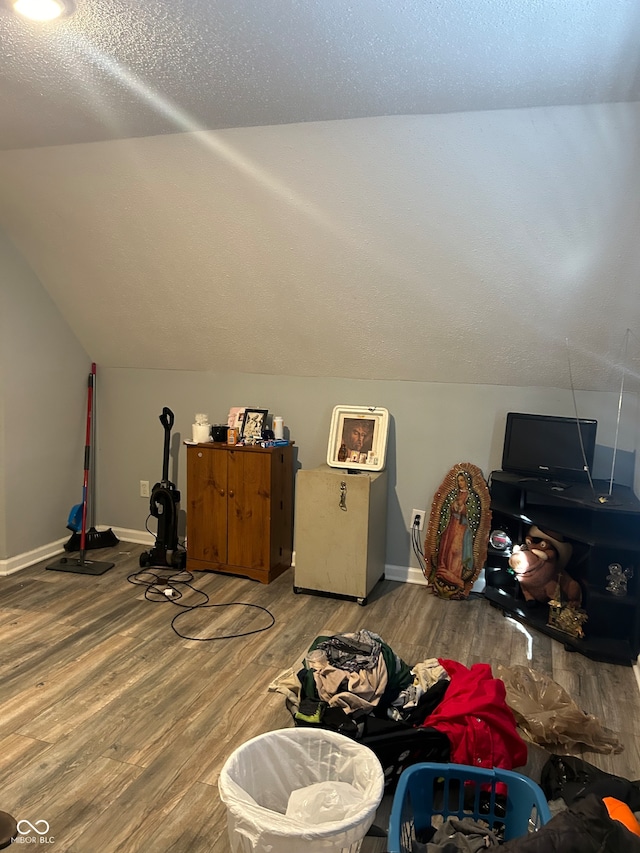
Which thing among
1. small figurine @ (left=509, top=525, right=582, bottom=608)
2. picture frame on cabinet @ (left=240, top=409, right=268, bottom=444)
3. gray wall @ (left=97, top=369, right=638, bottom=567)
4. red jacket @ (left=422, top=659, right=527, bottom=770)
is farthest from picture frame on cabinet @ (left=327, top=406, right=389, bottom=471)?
red jacket @ (left=422, top=659, right=527, bottom=770)

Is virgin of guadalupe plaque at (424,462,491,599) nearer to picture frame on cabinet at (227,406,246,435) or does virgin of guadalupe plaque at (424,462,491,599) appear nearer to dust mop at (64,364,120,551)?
picture frame on cabinet at (227,406,246,435)

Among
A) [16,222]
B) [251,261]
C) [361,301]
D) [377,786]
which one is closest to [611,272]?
[361,301]

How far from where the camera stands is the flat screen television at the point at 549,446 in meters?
3.33

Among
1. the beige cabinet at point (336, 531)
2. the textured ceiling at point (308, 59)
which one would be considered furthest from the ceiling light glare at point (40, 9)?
the beige cabinet at point (336, 531)

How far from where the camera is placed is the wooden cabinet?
3.68 m

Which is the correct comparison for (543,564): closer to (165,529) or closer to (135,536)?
(165,529)

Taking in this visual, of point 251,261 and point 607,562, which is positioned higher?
point 251,261

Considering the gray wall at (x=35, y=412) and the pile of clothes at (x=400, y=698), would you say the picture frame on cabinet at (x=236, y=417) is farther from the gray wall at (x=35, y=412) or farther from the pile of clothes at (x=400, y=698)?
the pile of clothes at (x=400, y=698)

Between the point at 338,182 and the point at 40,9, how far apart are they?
1.31m

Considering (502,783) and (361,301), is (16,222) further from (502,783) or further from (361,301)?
(502,783)

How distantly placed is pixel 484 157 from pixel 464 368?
1.28 m

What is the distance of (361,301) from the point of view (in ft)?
10.9

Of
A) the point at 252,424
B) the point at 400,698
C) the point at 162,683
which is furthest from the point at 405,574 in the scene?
the point at 162,683

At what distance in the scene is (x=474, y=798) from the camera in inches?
71.7
